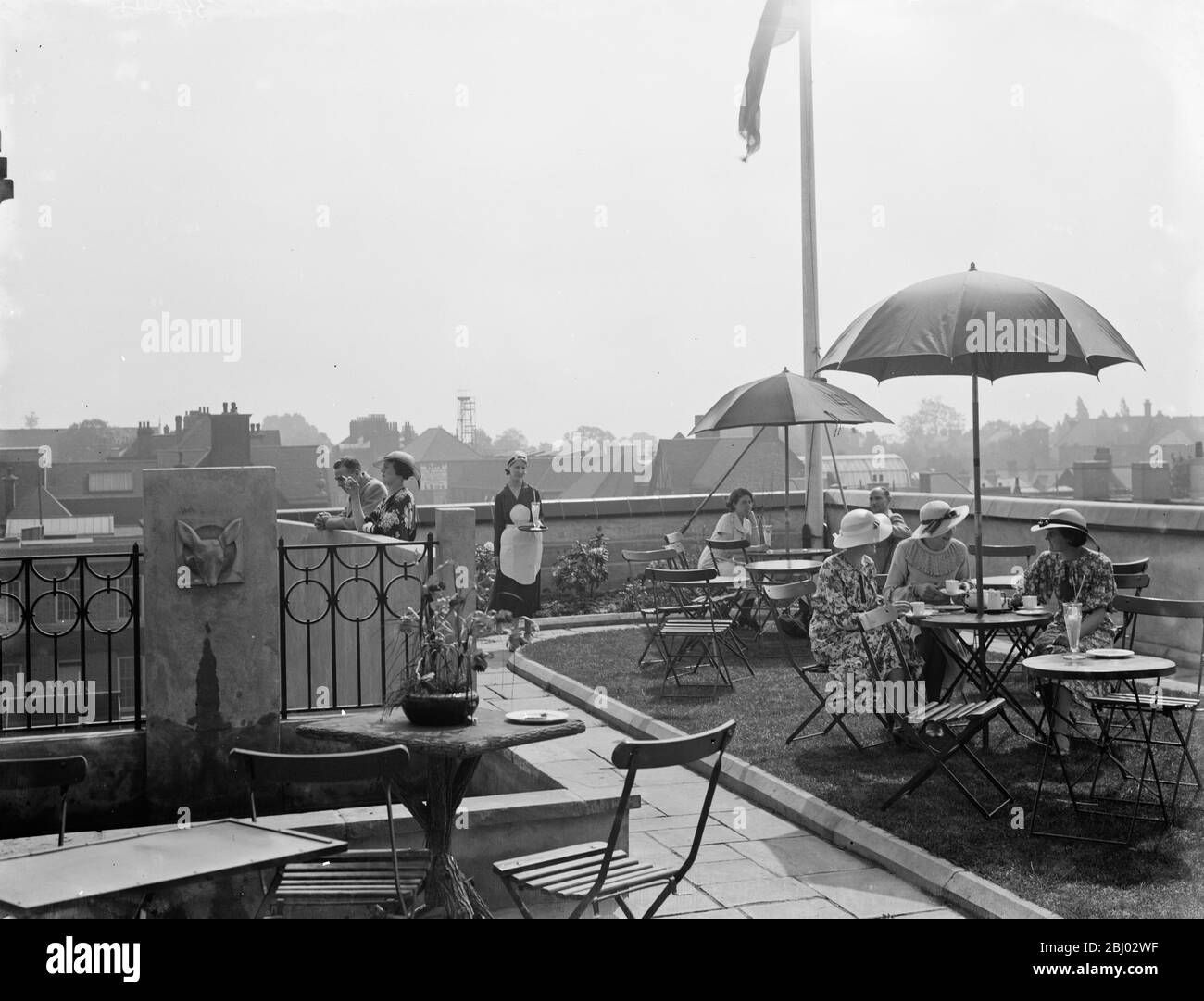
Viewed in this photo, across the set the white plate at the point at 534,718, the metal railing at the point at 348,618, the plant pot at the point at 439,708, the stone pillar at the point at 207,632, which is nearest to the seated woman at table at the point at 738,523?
the metal railing at the point at 348,618

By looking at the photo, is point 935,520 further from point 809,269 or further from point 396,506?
point 809,269

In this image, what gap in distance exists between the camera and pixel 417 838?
558 cm

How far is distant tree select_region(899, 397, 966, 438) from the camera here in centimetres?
5375

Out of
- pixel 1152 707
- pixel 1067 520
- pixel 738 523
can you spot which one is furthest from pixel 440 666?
pixel 738 523

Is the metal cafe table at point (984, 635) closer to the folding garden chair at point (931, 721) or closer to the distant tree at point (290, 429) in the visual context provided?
the folding garden chair at point (931, 721)

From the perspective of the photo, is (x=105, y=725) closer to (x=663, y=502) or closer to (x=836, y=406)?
(x=836, y=406)

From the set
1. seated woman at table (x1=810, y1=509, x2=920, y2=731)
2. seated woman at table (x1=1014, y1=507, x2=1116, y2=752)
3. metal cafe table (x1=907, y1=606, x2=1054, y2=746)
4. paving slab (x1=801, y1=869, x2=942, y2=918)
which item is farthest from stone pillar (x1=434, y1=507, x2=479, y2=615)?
seated woman at table (x1=1014, y1=507, x2=1116, y2=752)

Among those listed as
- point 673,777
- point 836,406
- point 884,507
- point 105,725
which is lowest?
point 673,777

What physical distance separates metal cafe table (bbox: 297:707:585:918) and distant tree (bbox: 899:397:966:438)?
4817cm

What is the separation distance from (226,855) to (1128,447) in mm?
12855

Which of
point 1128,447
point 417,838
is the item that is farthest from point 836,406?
point 417,838

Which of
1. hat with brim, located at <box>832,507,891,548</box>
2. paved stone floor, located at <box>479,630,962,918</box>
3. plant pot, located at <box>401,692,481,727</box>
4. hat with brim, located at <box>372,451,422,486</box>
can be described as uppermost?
hat with brim, located at <box>372,451,422,486</box>

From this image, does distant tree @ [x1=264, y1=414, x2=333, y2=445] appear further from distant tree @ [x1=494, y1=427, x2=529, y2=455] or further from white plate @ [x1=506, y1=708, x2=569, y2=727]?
white plate @ [x1=506, y1=708, x2=569, y2=727]

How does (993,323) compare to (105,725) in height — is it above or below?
above
